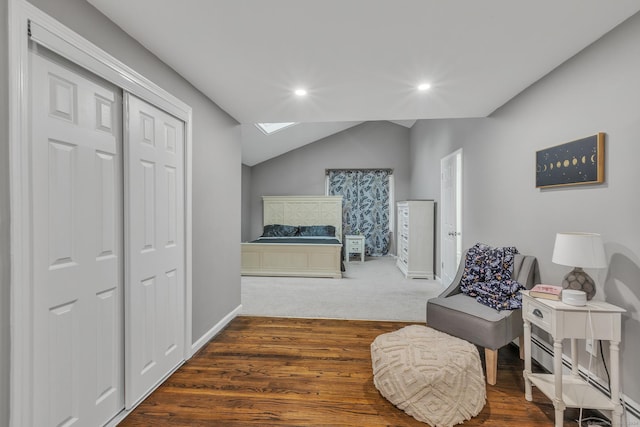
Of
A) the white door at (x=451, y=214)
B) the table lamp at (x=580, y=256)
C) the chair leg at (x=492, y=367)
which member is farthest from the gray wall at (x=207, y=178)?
the white door at (x=451, y=214)

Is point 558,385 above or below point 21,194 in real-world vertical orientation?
below

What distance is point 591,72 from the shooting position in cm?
191

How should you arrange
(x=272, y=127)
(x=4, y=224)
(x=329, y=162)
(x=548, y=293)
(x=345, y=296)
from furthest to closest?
(x=329, y=162)
(x=272, y=127)
(x=345, y=296)
(x=548, y=293)
(x=4, y=224)

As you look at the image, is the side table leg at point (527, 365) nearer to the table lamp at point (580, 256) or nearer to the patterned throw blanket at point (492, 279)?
the patterned throw blanket at point (492, 279)

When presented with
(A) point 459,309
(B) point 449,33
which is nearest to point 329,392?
(A) point 459,309

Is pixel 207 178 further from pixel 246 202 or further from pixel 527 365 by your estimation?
pixel 246 202

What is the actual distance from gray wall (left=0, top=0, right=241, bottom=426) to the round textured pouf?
5.48ft

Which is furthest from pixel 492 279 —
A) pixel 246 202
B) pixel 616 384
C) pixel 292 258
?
pixel 246 202

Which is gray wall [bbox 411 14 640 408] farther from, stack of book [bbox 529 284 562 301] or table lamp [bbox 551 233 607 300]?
stack of book [bbox 529 284 562 301]

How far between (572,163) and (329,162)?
19.3 ft

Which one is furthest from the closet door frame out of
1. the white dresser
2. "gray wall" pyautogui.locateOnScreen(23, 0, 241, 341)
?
the white dresser

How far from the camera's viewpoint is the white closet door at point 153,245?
181 centimetres

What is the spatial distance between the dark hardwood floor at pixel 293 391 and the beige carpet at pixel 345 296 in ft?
2.37

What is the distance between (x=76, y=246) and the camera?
146 cm
